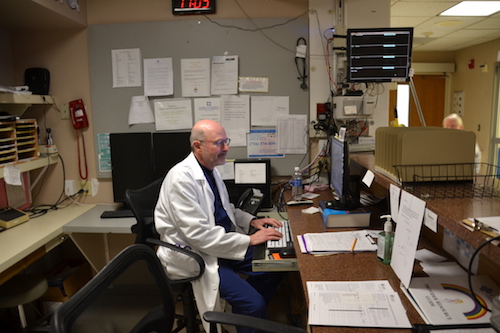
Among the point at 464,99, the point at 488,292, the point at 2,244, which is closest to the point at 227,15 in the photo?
the point at 2,244

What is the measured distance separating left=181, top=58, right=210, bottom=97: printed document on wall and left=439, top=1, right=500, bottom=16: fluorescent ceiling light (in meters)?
2.77

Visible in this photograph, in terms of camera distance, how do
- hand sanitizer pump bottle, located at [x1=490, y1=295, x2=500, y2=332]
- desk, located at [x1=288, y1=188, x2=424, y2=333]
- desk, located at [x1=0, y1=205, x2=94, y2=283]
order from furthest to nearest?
desk, located at [x1=0, y1=205, x2=94, y2=283] → desk, located at [x1=288, y1=188, x2=424, y2=333] → hand sanitizer pump bottle, located at [x1=490, y1=295, x2=500, y2=332]

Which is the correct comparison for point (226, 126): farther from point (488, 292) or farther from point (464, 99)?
point (464, 99)

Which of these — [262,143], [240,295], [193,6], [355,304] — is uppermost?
[193,6]

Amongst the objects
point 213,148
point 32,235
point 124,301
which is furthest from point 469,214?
point 32,235

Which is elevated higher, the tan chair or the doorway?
the doorway

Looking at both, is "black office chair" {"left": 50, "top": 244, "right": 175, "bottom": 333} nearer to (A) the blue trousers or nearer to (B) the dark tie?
(A) the blue trousers

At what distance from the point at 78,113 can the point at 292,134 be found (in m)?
1.71

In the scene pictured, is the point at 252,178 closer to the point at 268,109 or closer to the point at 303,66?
the point at 268,109

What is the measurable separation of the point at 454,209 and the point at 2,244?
7.41ft

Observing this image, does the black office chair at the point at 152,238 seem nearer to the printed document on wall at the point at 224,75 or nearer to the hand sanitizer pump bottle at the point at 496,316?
the printed document on wall at the point at 224,75

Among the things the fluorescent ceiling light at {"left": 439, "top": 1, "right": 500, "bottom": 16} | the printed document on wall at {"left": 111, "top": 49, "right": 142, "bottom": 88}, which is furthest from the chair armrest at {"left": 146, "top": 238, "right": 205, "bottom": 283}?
the fluorescent ceiling light at {"left": 439, "top": 1, "right": 500, "bottom": 16}

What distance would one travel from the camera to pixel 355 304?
1129 mm

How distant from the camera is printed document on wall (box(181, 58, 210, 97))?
107 inches
